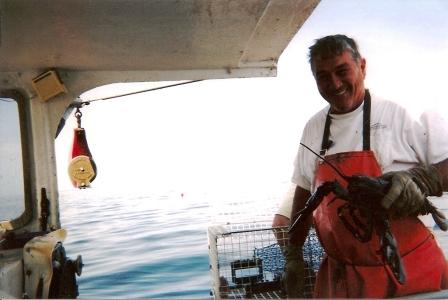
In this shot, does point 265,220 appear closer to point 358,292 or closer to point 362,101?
point 358,292

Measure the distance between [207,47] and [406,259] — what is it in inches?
66.6

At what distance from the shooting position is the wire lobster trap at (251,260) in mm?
2344

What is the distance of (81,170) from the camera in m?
2.93

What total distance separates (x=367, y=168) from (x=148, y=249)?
433 cm

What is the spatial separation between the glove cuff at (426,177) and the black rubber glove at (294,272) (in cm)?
92

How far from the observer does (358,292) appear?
70.3 inches

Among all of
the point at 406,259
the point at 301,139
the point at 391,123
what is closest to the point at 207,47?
the point at 301,139

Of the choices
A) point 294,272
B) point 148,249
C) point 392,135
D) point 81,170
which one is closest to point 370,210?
point 392,135

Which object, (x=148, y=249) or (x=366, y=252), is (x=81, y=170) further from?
(x=148, y=249)

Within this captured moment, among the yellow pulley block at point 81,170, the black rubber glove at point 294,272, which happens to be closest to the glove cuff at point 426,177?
the black rubber glove at point 294,272

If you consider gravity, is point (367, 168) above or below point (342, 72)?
below

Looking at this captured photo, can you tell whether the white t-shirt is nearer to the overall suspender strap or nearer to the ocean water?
the overall suspender strap

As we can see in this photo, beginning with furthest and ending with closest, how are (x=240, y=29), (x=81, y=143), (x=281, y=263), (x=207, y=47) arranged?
(x=81, y=143) < (x=281, y=263) < (x=207, y=47) < (x=240, y=29)

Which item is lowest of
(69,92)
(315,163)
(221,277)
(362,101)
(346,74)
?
(221,277)
